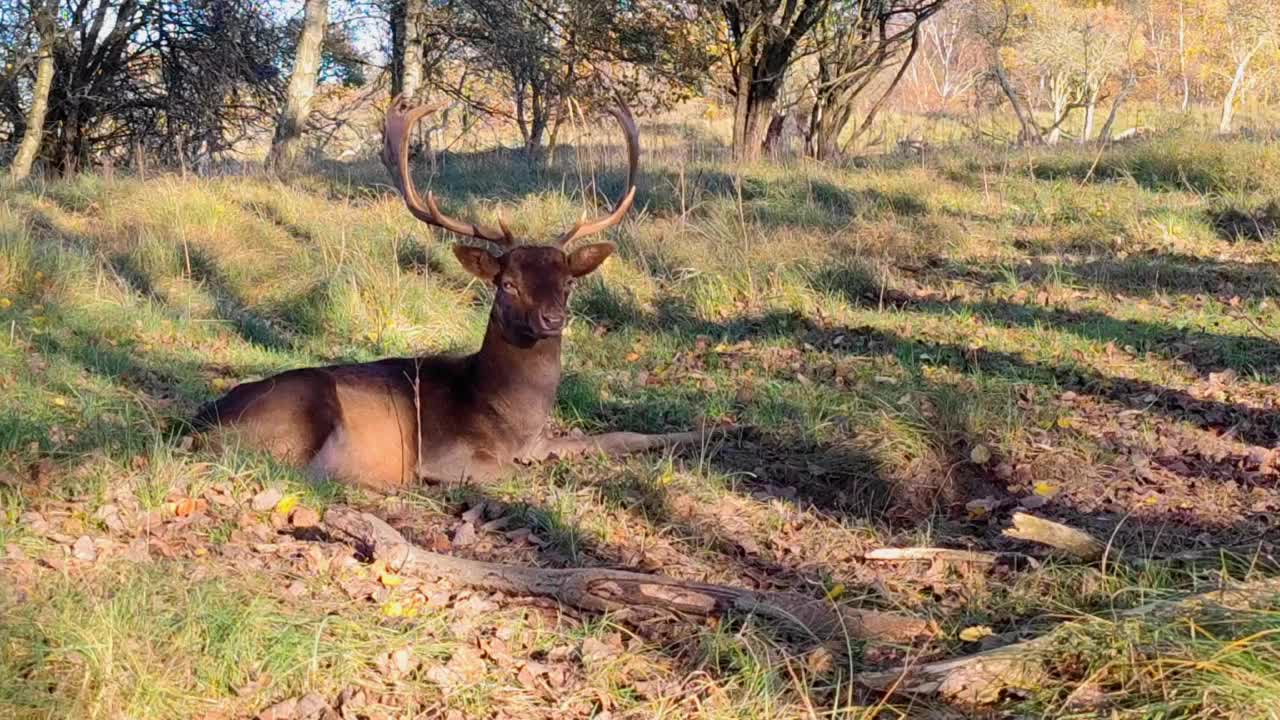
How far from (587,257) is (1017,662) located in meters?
3.22

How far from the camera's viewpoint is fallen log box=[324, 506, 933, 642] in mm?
3814

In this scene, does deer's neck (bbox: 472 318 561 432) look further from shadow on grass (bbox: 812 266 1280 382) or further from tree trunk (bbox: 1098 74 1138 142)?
tree trunk (bbox: 1098 74 1138 142)

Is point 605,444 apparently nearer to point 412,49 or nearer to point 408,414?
point 408,414

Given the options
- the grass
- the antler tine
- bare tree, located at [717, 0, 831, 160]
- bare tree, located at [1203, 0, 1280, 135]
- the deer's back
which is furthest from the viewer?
bare tree, located at [1203, 0, 1280, 135]

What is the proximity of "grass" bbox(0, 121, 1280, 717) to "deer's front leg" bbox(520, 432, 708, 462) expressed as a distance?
0.19 m

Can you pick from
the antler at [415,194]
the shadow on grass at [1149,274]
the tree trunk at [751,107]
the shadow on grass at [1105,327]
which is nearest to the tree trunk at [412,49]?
the tree trunk at [751,107]

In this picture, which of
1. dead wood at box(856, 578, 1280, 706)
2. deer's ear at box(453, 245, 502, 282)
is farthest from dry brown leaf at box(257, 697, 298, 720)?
deer's ear at box(453, 245, 502, 282)

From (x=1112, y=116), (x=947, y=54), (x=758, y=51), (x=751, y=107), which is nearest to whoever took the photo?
(x=1112, y=116)

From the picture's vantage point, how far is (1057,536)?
13.6 feet

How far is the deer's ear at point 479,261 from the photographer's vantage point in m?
5.85

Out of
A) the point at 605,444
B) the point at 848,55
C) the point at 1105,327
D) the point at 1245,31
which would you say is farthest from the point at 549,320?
the point at 1245,31

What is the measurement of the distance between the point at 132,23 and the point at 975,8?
54.8ft

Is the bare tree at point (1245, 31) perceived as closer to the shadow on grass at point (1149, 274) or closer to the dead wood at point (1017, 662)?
the shadow on grass at point (1149, 274)

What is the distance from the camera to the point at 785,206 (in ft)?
35.5
